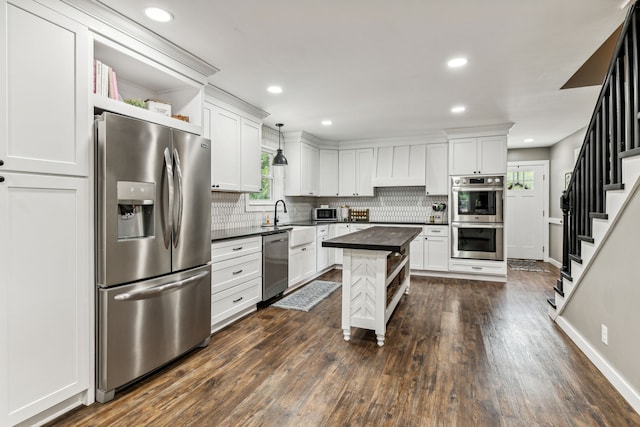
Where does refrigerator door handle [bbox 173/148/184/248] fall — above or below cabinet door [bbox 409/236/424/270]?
above

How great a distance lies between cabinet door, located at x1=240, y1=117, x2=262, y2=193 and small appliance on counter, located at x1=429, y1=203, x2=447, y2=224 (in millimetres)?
3384

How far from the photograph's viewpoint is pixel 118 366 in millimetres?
2125

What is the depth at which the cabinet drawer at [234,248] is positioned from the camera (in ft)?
10.3

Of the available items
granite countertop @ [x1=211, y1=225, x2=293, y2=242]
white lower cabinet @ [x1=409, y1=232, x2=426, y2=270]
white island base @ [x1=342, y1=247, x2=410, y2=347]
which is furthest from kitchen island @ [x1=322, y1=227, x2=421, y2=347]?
white lower cabinet @ [x1=409, y1=232, x2=426, y2=270]

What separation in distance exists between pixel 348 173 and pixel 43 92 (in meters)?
5.17

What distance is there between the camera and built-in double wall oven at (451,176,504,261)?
5.34 meters

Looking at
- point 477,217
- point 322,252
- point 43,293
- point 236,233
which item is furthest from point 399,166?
point 43,293

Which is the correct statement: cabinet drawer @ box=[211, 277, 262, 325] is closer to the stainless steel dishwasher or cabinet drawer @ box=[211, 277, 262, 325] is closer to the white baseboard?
the stainless steel dishwasher

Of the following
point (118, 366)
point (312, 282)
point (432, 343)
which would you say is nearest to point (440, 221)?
point (312, 282)

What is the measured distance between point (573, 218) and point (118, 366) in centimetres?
426

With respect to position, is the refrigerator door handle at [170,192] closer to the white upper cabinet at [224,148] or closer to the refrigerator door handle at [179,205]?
the refrigerator door handle at [179,205]

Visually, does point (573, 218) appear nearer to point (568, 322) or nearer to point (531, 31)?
point (568, 322)

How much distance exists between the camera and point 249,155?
169 inches

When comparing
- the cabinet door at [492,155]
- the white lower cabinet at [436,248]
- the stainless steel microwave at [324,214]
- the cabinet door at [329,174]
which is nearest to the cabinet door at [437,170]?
the cabinet door at [492,155]
